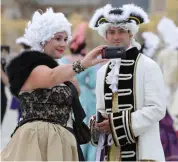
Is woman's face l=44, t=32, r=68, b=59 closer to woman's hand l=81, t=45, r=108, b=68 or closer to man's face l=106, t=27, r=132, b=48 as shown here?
man's face l=106, t=27, r=132, b=48

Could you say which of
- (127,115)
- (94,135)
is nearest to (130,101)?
(127,115)

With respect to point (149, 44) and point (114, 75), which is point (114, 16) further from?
point (149, 44)

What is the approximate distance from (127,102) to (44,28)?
75 cm

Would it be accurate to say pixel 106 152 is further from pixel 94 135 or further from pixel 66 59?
pixel 66 59

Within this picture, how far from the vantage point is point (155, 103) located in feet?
13.6

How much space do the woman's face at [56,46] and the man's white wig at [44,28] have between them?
3 centimetres

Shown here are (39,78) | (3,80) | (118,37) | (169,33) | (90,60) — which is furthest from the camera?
(169,33)

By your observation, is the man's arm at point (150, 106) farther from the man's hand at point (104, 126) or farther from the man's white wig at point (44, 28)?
the man's white wig at point (44, 28)

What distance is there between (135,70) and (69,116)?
503 millimetres

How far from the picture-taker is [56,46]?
441 centimetres

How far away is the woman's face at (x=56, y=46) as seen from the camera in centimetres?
441

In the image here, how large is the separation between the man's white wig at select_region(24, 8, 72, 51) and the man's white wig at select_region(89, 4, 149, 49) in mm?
233

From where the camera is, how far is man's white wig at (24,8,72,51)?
4.45 m

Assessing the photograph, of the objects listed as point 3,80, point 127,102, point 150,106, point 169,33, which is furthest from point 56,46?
point 169,33
